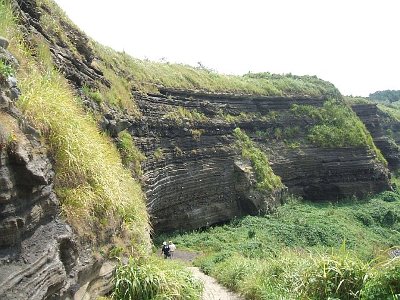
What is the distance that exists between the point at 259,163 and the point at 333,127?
11119 millimetres

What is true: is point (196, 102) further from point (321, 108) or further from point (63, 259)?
point (63, 259)

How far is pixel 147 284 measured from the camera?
6.63 m

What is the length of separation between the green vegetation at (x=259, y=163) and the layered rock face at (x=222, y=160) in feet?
2.11

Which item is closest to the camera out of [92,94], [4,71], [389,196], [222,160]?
[4,71]

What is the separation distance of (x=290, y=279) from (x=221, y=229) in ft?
41.2

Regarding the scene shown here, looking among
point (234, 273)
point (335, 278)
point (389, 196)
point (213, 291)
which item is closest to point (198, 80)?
point (234, 273)

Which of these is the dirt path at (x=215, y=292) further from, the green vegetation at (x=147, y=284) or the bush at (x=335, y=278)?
the bush at (x=335, y=278)

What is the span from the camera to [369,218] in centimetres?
2780

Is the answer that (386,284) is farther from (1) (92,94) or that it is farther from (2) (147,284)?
(1) (92,94)

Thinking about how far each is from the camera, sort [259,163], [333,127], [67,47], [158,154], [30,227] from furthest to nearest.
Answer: [333,127] < [259,163] < [158,154] < [67,47] < [30,227]

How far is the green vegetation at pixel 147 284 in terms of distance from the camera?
21.5 feet

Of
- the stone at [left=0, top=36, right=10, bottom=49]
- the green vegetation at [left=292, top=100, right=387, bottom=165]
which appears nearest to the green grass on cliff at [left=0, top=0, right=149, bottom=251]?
the stone at [left=0, top=36, right=10, bottom=49]

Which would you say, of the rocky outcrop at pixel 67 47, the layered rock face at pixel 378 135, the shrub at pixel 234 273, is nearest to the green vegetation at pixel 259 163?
the shrub at pixel 234 273

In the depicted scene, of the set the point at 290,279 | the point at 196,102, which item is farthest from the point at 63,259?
the point at 196,102
